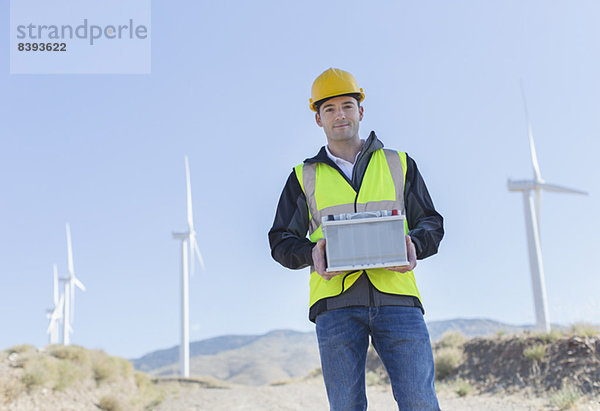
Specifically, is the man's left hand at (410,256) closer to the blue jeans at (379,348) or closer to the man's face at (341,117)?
the blue jeans at (379,348)

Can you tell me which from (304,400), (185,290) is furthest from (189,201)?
(304,400)

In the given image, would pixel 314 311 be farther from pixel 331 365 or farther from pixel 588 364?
pixel 588 364

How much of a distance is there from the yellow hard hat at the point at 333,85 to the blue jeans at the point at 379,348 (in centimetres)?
133

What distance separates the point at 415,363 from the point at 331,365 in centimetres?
47

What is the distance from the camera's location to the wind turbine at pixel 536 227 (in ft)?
81.3

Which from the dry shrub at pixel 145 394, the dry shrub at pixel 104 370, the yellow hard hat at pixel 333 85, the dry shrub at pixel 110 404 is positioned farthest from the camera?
the dry shrub at pixel 104 370

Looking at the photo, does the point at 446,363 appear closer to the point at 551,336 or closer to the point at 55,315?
the point at 551,336

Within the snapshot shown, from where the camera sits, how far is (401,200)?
12.4ft

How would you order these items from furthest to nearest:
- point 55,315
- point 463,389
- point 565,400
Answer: point 55,315, point 463,389, point 565,400

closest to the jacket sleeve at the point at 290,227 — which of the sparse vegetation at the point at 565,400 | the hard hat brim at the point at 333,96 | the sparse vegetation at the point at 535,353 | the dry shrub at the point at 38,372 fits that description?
the hard hat brim at the point at 333,96

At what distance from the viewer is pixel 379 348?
11.7 ft

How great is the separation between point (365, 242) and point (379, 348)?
0.69 m

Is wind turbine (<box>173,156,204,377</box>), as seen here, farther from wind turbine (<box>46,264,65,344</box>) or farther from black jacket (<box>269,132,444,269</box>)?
black jacket (<box>269,132,444,269</box>)

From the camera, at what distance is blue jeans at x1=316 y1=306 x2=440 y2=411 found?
3.41 m
